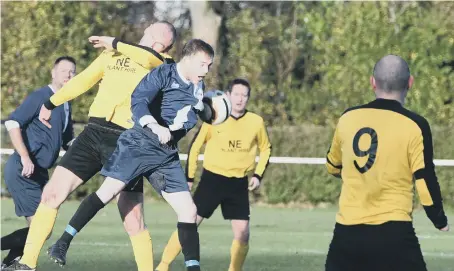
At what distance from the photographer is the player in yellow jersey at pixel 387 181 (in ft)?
21.1

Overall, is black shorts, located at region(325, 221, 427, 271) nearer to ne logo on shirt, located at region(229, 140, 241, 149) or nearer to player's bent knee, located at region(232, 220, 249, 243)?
player's bent knee, located at region(232, 220, 249, 243)

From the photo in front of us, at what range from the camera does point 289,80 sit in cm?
2552

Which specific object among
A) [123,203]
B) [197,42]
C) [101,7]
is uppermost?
[101,7]

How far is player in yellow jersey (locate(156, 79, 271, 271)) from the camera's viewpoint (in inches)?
435

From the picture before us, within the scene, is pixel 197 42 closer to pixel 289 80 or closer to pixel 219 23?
pixel 289 80

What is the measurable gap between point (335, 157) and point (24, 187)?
4243 millimetres

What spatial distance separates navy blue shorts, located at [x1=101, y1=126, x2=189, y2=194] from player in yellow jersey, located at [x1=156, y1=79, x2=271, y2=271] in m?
2.29

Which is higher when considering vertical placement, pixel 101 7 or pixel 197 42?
pixel 101 7

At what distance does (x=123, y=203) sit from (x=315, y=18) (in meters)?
16.0

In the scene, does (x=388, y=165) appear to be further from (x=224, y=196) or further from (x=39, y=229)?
(x=224, y=196)

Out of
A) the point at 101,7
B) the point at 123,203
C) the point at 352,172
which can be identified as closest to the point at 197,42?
the point at 123,203

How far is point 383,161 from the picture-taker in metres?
6.45

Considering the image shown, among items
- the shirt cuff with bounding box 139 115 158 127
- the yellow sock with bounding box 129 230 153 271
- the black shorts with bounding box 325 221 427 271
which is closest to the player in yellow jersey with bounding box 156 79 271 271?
the yellow sock with bounding box 129 230 153 271

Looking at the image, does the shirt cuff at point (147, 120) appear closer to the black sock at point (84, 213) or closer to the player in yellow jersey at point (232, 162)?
the black sock at point (84, 213)
